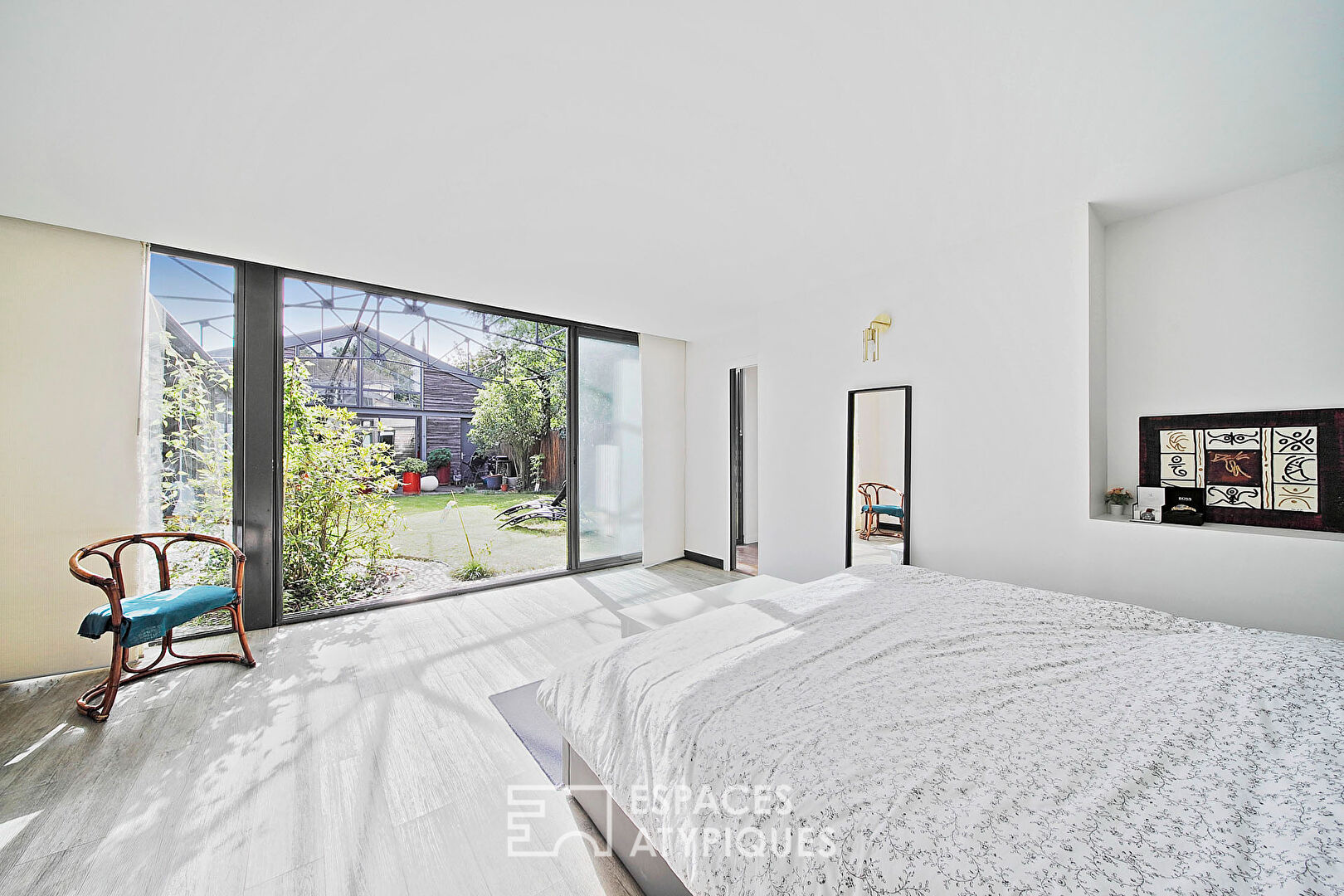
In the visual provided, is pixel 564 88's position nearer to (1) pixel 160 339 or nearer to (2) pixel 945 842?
(2) pixel 945 842

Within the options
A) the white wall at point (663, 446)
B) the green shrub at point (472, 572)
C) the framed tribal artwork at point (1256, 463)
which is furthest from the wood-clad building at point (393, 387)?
the framed tribal artwork at point (1256, 463)

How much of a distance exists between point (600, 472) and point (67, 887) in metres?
4.01

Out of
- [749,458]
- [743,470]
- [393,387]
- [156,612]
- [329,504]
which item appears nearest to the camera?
[156,612]

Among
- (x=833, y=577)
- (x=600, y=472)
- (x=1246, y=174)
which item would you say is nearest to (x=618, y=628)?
(x=833, y=577)

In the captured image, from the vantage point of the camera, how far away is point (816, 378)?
3943mm

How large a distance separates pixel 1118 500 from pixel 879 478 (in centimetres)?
125

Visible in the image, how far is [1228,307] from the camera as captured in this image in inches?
96.7

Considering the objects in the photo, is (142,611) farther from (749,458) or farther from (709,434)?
(749,458)

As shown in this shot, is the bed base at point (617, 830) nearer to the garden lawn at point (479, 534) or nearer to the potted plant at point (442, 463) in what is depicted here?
the garden lawn at point (479, 534)

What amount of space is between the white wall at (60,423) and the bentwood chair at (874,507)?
15.0 feet

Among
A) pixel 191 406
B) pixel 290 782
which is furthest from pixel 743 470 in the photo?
pixel 191 406

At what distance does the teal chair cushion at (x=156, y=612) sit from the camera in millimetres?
2410
